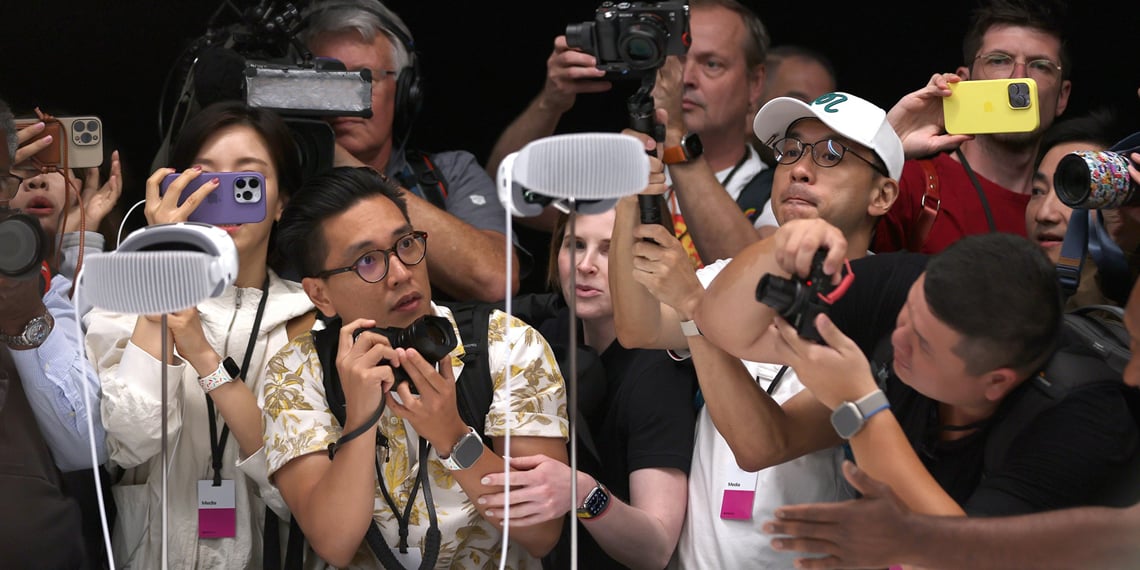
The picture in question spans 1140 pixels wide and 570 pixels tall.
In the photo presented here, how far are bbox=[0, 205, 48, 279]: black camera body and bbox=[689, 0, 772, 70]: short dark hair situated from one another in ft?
5.31

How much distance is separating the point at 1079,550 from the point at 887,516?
285mm

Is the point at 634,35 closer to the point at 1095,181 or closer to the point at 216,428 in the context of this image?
the point at 1095,181

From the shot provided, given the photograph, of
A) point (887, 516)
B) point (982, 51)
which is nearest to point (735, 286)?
point (887, 516)

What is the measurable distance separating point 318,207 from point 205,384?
376mm

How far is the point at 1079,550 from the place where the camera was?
1961 mm

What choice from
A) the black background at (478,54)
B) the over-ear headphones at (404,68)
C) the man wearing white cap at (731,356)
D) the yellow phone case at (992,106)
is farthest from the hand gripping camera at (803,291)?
the black background at (478,54)

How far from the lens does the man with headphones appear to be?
9.54 ft

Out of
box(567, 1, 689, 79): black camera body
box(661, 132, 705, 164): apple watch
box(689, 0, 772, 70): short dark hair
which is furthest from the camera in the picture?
box(689, 0, 772, 70): short dark hair

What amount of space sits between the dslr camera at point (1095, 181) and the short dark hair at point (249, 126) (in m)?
1.45

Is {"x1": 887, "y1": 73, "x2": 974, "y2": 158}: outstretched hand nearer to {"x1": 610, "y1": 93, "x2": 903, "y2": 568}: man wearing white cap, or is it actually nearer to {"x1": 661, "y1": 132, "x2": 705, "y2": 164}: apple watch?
{"x1": 610, "y1": 93, "x2": 903, "y2": 568}: man wearing white cap

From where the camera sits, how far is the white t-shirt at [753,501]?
2.37m

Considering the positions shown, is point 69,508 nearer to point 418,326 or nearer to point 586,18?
point 418,326

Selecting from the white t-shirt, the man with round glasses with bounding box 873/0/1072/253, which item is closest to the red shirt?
the man with round glasses with bounding box 873/0/1072/253

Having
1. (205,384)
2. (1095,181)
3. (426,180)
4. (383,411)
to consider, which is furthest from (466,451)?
(1095,181)
